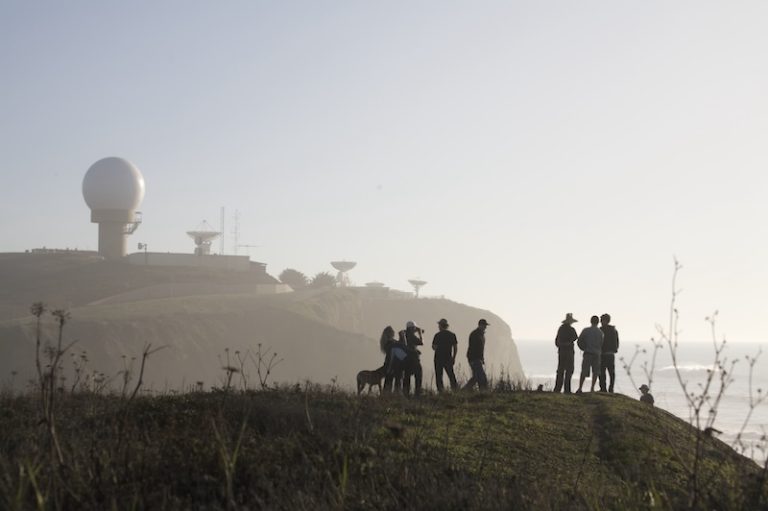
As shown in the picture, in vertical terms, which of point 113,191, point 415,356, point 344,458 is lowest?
point 344,458

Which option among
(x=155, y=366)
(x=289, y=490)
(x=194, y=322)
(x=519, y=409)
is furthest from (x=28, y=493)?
(x=194, y=322)

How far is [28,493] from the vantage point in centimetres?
596

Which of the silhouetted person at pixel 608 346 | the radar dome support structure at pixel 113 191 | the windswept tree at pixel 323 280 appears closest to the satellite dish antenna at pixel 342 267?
the windswept tree at pixel 323 280

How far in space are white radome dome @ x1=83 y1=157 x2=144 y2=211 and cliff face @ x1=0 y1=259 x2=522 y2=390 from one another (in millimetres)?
8152

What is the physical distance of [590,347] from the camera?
19.1m

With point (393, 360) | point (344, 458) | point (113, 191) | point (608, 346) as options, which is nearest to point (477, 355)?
point (393, 360)

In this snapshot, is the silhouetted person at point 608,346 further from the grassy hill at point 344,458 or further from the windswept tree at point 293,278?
the windswept tree at point 293,278

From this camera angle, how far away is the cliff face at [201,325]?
65.5 m

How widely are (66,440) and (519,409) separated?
8.07 m

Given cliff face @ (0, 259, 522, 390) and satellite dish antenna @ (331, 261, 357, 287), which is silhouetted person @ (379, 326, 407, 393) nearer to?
cliff face @ (0, 259, 522, 390)

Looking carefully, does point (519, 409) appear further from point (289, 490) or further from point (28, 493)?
point (28, 493)

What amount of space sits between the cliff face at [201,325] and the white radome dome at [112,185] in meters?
8.15

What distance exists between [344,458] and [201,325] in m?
71.2

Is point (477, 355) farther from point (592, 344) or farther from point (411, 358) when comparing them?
point (592, 344)
